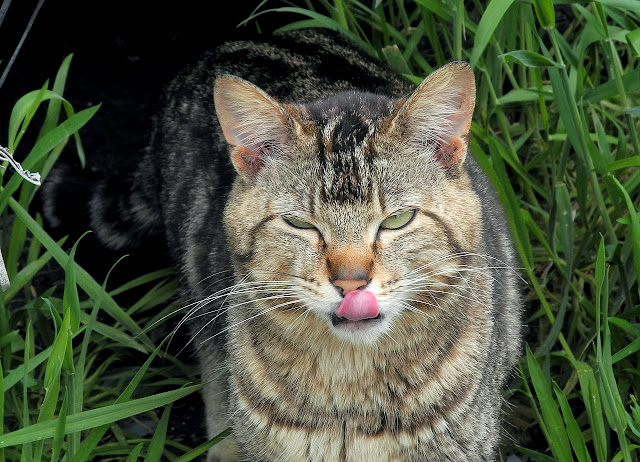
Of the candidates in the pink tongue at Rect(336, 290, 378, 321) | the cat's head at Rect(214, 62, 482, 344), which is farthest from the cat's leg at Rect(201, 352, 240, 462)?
the pink tongue at Rect(336, 290, 378, 321)

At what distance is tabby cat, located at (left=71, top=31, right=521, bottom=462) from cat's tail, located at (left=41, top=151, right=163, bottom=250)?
904 mm

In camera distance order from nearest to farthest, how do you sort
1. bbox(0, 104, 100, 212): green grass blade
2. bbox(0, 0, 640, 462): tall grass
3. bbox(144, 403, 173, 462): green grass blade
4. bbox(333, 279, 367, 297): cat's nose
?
bbox(333, 279, 367, 297): cat's nose, bbox(0, 0, 640, 462): tall grass, bbox(144, 403, 173, 462): green grass blade, bbox(0, 104, 100, 212): green grass blade

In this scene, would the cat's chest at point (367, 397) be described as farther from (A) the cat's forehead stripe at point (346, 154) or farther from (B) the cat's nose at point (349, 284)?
(A) the cat's forehead stripe at point (346, 154)

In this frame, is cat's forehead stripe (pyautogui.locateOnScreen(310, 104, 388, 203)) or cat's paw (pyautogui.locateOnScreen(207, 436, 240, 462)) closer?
cat's forehead stripe (pyautogui.locateOnScreen(310, 104, 388, 203))

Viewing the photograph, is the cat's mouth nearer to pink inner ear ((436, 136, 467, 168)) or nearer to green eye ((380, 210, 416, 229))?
green eye ((380, 210, 416, 229))

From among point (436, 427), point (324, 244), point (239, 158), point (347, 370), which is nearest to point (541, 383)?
point (436, 427)

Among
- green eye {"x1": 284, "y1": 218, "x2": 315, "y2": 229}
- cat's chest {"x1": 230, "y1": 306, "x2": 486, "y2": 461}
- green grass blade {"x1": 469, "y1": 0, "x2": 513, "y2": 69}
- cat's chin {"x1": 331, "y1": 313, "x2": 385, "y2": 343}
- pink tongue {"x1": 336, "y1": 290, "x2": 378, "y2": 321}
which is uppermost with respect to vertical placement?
green grass blade {"x1": 469, "y1": 0, "x2": 513, "y2": 69}

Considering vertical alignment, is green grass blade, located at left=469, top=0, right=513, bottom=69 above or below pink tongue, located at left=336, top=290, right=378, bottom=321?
above

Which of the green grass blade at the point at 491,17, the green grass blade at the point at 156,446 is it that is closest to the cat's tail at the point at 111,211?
the green grass blade at the point at 156,446

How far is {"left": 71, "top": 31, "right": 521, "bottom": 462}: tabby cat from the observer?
83.9 inches

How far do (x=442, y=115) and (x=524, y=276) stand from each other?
3.94 ft

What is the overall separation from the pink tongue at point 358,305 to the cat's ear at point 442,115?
409mm

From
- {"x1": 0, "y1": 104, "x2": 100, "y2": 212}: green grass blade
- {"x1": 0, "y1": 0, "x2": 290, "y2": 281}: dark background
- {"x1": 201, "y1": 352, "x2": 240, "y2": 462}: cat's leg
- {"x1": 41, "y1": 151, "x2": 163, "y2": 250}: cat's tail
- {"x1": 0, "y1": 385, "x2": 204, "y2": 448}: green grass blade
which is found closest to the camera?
{"x1": 0, "y1": 385, "x2": 204, "y2": 448}: green grass blade

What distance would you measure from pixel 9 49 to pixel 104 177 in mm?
878
